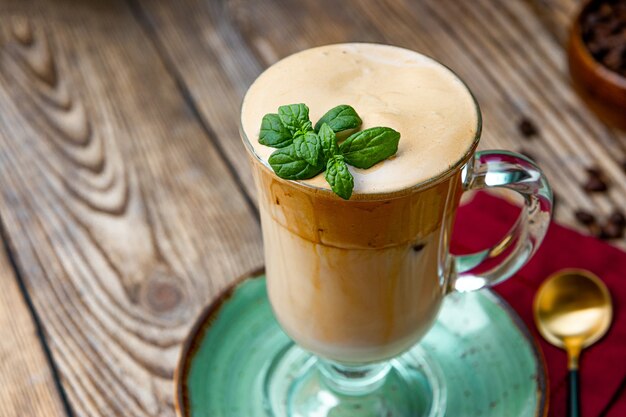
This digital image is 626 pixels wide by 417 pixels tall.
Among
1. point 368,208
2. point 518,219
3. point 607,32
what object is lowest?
point 607,32

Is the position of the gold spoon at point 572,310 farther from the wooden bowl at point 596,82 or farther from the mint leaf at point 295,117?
the mint leaf at point 295,117

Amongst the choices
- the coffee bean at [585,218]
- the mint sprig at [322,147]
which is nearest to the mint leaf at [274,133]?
the mint sprig at [322,147]

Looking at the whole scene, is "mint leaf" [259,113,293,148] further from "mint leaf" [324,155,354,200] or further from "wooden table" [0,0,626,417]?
"wooden table" [0,0,626,417]

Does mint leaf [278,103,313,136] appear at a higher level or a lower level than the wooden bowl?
higher

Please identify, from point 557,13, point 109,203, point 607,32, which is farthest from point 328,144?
point 557,13

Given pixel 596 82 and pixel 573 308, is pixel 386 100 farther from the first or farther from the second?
pixel 596 82

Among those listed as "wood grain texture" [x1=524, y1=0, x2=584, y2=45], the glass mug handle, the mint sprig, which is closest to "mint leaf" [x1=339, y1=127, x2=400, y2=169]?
the mint sprig
